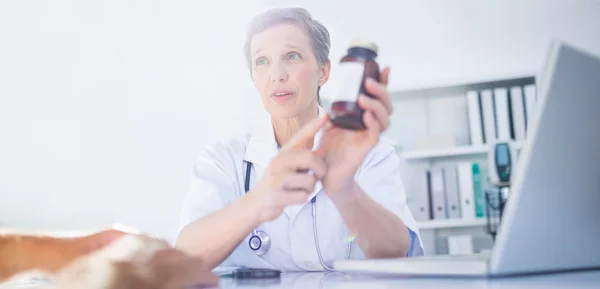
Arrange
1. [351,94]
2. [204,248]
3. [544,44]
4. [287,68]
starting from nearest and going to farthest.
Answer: [351,94], [204,248], [287,68], [544,44]

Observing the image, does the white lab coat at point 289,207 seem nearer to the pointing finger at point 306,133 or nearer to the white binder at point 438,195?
the pointing finger at point 306,133

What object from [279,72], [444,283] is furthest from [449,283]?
[279,72]

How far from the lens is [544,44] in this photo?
2857mm

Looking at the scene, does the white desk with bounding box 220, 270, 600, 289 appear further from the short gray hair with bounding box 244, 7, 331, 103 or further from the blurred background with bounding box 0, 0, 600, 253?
the blurred background with bounding box 0, 0, 600, 253

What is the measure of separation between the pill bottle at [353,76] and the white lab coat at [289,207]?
471 millimetres

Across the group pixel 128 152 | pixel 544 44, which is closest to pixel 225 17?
pixel 128 152

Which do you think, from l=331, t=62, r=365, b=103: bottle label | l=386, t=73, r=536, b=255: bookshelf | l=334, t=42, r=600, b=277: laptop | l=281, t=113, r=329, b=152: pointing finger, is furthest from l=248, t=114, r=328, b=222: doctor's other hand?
l=386, t=73, r=536, b=255: bookshelf

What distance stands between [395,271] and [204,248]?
19.6 inches

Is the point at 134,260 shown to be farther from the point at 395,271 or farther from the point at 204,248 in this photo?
the point at 204,248

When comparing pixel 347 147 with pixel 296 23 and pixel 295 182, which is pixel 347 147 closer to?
pixel 295 182

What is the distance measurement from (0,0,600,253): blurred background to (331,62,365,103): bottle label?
153 cm

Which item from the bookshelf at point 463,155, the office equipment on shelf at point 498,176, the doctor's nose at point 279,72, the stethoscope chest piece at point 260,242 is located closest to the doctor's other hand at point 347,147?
the stethoscope chest piece at point 260,242

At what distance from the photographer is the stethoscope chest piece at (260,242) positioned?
3.88ft

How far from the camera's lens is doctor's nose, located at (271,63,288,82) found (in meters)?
1.30
